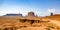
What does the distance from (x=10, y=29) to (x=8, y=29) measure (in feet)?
1.24

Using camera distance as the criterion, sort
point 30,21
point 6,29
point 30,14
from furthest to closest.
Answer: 1. point 30,14
2. point 30,21
3. point 6,29

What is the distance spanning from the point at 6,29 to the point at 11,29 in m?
0.91

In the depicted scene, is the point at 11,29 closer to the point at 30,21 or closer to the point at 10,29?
the point at 10,29

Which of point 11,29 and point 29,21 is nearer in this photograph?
point 11,29

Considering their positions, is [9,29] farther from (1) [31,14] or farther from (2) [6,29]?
(1) [31,14]

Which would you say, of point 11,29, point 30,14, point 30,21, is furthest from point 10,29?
point 30,14

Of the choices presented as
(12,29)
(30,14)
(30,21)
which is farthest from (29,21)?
(30,14)

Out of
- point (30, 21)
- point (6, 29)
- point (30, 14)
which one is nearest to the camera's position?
point (6, 29)

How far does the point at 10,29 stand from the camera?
24.9 meters

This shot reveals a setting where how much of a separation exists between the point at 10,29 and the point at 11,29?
7.3 inches

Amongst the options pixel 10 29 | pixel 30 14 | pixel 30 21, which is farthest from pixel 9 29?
pixel 30 14

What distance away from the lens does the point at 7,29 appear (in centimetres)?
2467

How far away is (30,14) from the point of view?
254ft

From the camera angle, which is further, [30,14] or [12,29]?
[30,14]
